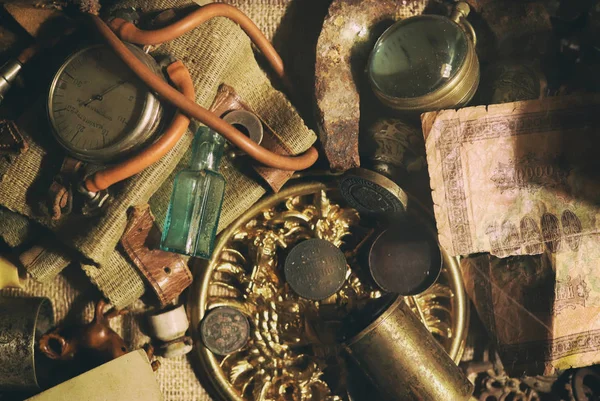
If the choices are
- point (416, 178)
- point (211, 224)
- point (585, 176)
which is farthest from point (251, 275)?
point (585, 176)

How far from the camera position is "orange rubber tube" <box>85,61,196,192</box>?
151cm

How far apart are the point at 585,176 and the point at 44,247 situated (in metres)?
1.74

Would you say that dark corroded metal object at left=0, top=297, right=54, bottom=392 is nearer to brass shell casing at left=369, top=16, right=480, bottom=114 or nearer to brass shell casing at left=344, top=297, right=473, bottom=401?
brass shell casing at left=344, top=297, right=473, bottom=401

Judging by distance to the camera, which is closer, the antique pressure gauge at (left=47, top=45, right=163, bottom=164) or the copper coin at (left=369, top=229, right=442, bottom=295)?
the antique pressure gauge at (left=47, top=45, right=163, bottom=164)

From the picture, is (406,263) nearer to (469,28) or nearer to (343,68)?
(343,68)

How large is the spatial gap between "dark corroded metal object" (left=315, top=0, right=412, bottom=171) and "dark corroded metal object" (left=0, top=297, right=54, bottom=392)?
1.07 m

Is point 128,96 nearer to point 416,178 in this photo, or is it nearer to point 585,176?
point 416,178

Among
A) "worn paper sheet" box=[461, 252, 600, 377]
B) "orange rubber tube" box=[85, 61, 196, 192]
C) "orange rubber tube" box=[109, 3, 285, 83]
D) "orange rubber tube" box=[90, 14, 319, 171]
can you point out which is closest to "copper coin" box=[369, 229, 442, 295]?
"worn paper sheet" box=[461, 252, 600, 377]

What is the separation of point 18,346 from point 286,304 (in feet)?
2.75

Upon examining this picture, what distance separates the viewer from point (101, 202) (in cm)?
162

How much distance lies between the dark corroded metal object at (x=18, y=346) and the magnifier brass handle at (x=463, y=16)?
163 centimetres

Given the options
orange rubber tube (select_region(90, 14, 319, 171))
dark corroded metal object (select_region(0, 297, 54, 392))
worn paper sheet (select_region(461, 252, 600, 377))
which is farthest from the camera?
worn paper sheet (select_region(461, 252, 600, 377))

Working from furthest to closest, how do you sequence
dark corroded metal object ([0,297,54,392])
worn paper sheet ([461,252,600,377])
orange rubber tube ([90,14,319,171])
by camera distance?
1. worn paper sheet ([461,252,600,377])
2. dark corroded metal object ([0,297,54,392])
3. orange rubber tube ([90,14,319,171])

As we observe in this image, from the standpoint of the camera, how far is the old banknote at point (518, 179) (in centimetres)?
170
